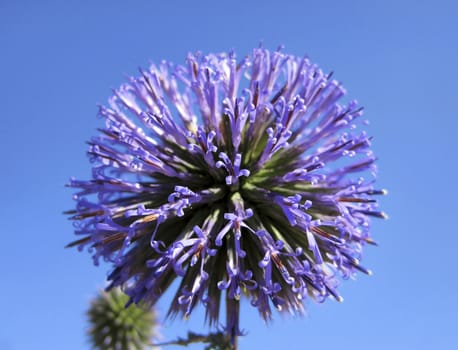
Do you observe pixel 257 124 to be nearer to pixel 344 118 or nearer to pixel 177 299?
pixel 344 118

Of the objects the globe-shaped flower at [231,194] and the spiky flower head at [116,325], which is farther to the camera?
the spiky flower head at [116,325]

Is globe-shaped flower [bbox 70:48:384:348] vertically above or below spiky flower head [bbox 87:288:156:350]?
below

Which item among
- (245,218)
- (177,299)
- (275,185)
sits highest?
(275,185)

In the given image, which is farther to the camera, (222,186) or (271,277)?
(222,186)

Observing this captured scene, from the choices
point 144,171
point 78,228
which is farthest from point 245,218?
point 78,228

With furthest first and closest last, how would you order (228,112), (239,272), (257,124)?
(257,124), (228,112), (239,272)

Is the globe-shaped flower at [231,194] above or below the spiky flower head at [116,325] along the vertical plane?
below
